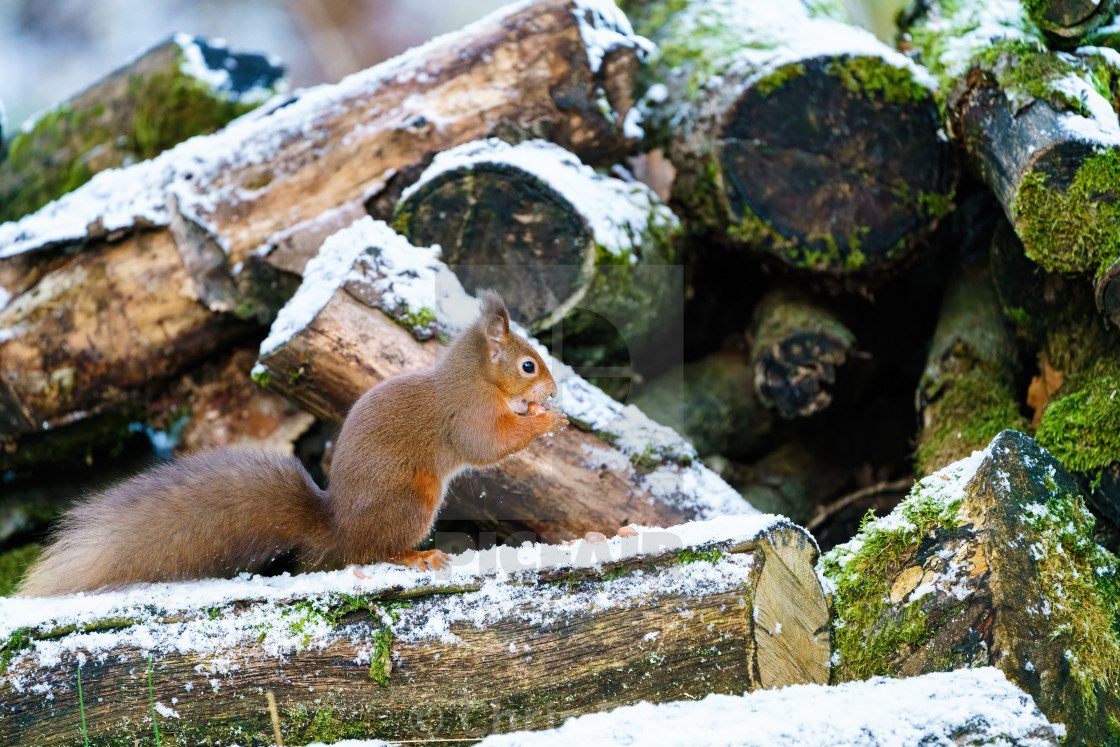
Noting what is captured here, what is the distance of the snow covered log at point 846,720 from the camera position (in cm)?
159

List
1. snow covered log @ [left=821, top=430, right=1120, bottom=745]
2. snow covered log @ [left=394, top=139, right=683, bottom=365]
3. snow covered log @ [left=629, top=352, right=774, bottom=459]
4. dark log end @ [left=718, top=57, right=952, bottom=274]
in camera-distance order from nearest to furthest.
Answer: snow covered log @ [left=821, top=430, right=1120, bottom=745]
snow covered log @ [left=394, top=139, right=683, bottom=365]
dark log end @ [left=718, top=57, right=952, bottom=274]
snow covered log @ [left=629, top=352, right=774, bottom=459]

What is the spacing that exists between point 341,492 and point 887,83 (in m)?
2.86

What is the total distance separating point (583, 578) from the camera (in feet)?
6.79

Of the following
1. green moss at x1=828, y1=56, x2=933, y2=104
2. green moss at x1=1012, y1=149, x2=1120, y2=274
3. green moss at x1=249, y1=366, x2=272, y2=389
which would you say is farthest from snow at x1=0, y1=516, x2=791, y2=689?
green moss at x1=828, y1=56, x2=933, y2=104

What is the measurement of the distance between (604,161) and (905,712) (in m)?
3.33

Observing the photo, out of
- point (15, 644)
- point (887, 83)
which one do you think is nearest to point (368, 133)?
point (887, 83)

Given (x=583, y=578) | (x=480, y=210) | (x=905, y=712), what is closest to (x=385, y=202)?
(x=480, y=210)

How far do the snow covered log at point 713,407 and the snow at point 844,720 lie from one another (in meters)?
2.39

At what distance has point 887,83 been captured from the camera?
3.66 m

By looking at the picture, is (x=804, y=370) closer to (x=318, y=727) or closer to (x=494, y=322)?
(x=494, y=322)

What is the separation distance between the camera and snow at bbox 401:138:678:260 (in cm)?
355

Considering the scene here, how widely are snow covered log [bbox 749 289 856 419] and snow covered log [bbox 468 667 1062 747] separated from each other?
2.10 metres

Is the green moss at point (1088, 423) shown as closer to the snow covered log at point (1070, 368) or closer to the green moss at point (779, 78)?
the snow covered log at point (1070, 368)

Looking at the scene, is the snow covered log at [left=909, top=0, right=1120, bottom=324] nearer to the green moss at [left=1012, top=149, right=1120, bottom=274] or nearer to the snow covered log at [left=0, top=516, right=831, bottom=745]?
the green moss at [left=1012, top=149, right=1120, bottom=274]
